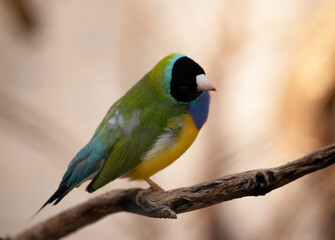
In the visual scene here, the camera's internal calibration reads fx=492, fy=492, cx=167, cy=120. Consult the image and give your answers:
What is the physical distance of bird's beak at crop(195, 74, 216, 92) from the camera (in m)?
0.57

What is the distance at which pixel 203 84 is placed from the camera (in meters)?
0.58

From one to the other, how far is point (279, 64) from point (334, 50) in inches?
6.2

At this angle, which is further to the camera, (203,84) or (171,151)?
(171,151)

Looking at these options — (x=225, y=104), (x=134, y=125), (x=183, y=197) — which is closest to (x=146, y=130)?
(x=134, y=125)

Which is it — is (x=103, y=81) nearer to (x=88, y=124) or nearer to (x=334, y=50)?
(x=88, y=124)

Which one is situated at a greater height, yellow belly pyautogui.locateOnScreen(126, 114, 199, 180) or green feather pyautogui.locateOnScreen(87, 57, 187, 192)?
green feather pyautogui.locateOnScreen(87, 57, 187, 192)

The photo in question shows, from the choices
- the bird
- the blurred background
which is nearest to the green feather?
the bird

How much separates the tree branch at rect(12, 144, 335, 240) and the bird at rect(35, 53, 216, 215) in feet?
0.19

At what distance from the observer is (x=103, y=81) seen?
122 centimetres

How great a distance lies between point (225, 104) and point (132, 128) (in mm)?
420

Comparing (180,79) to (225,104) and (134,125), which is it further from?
(225,104)

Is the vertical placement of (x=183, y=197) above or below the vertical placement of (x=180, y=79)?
below

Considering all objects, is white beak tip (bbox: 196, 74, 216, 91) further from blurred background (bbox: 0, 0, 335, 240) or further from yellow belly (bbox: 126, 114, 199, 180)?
blurred background (bbox: 0, 0, 335, 240)

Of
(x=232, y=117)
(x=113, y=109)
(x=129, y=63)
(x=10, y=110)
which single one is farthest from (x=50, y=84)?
(x=113, y=109)
